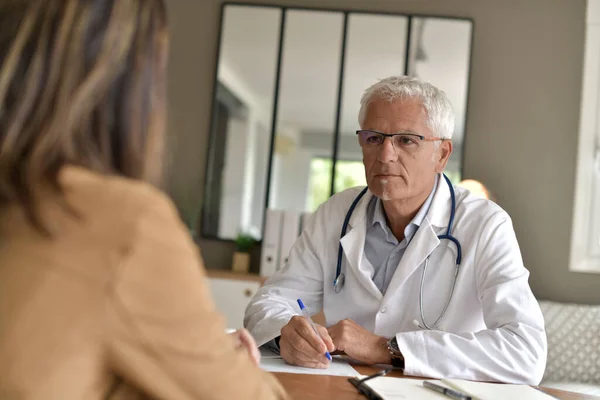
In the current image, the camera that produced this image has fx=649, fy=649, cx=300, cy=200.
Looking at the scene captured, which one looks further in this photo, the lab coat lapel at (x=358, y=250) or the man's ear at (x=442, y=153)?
the man's ear at (x=442, y=153)

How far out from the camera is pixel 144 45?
2.44ft

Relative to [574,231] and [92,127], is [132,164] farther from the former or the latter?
[574,231]

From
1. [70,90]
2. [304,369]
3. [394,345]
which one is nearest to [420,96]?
[394,345]

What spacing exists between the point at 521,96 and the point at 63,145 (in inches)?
132

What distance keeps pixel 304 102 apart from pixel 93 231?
3.19 m

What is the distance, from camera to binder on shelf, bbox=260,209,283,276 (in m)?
3.46

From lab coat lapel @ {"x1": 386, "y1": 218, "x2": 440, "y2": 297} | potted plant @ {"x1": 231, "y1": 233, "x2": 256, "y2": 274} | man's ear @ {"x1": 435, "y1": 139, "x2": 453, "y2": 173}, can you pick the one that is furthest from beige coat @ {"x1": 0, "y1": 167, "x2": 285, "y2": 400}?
potted plant @ {"x1": 231, "y1": 233, "x2": 256, "y2": 274}

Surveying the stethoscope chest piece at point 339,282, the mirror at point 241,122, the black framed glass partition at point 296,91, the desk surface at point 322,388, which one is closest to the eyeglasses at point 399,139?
the stethoscope chest piece at point 339,282

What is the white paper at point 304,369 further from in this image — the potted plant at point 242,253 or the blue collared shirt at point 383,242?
the potted plant at point 242,253

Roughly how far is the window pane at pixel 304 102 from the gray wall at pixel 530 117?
33cm

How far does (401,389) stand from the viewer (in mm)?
1208

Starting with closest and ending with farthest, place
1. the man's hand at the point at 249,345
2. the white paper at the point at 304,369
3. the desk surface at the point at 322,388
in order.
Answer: the man's hand at the point at 249,345 → the desk surface at the point at 322,388 → the white paper at the point at 304,369

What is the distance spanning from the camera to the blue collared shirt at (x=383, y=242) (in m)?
1.85

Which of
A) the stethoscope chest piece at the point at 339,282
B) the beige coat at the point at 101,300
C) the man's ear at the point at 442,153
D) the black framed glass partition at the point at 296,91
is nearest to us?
the beige coat at the point at 101,300
